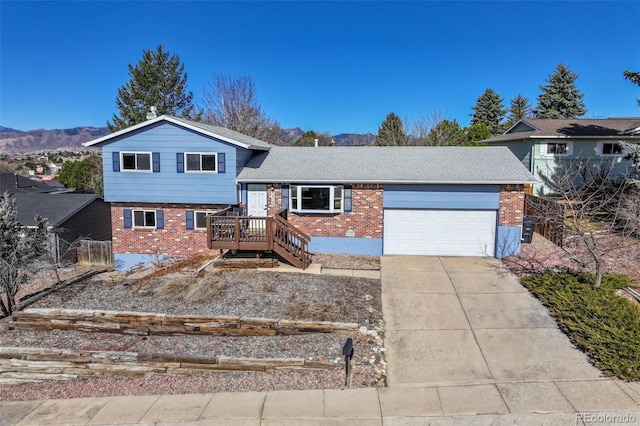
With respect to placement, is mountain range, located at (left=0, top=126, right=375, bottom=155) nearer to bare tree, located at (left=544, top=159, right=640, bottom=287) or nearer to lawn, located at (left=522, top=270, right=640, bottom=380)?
bare tree, located at (left=544, top=159, right=640, bottom=287)

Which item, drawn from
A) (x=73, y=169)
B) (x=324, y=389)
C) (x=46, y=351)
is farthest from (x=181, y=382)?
(x=73, y=169)

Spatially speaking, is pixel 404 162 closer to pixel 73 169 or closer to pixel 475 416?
pixel 475 416

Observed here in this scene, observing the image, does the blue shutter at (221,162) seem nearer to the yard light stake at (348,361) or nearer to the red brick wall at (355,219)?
the red brick wall at (355,219)

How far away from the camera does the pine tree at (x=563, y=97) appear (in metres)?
40.6

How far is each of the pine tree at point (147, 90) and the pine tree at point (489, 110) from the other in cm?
3262

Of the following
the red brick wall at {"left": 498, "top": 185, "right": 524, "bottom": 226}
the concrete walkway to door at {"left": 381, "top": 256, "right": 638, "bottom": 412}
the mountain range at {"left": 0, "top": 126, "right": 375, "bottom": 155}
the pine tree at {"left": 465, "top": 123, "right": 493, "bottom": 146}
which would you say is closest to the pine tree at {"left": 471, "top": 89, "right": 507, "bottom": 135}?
the pine tree at {"left": 465, "top": 123, "right": 493, "bottom": 146}

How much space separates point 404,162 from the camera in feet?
57.6

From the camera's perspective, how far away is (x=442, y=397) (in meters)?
7.19

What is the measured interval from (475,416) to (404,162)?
1224 cm

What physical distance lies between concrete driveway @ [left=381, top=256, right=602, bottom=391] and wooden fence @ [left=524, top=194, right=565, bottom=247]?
11.5ft

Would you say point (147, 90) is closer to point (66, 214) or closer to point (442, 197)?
point (66, 214)

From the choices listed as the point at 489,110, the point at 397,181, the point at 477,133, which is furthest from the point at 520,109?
the point at 397,181

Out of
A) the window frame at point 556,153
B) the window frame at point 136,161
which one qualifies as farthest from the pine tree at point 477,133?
the window frame at point 136,161

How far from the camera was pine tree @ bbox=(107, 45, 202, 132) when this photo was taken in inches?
Answer: 1478
